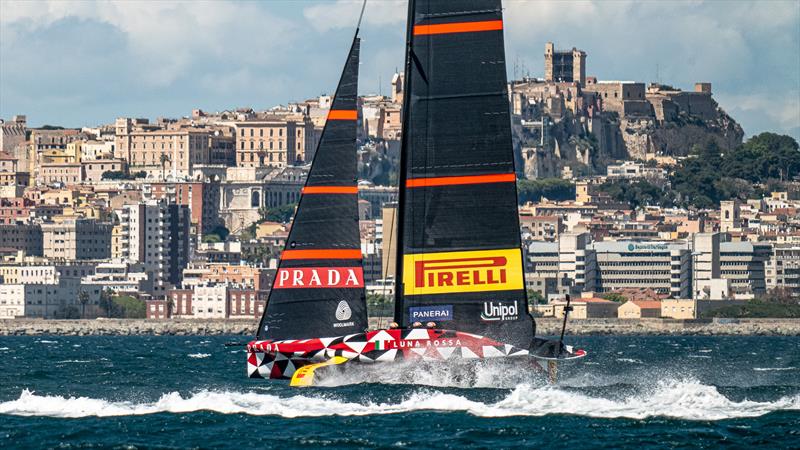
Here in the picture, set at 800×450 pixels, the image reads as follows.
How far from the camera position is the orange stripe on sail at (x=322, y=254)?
31.4 metres

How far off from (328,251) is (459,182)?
2.57 meters

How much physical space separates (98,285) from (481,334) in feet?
309

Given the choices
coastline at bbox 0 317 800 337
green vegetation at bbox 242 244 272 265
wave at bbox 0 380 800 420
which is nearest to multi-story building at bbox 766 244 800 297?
coastline at bbox 0 317 800 337

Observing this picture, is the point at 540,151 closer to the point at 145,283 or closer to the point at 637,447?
the point at 145,283

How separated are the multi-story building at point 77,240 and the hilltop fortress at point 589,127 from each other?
49.6 metres

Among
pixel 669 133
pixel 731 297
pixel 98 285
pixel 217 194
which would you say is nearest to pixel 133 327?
pixel 98 285

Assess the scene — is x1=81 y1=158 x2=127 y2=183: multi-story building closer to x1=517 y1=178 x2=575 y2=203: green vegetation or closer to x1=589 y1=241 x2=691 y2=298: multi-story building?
x1=517 y1=178 x2=575 y2=203: green vegetation

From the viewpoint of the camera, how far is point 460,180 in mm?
29797

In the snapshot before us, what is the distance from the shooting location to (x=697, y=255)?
12538cm

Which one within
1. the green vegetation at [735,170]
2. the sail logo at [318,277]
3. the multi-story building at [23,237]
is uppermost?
the green vegetation at [735,170]

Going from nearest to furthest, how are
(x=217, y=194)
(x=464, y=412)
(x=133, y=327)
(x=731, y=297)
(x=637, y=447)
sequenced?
(x=637, y=447) → (x=464, y=412) → (x=133, y=327) → (x=731, y=297) → (x=217, y=194)

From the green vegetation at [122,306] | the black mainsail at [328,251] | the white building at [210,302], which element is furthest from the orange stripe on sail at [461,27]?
the green vegetation at [122,306]

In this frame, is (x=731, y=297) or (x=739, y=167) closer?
(x=731, y=297)

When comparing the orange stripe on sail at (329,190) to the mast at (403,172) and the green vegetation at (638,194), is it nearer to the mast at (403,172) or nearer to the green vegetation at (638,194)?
the mast at (403,172)
